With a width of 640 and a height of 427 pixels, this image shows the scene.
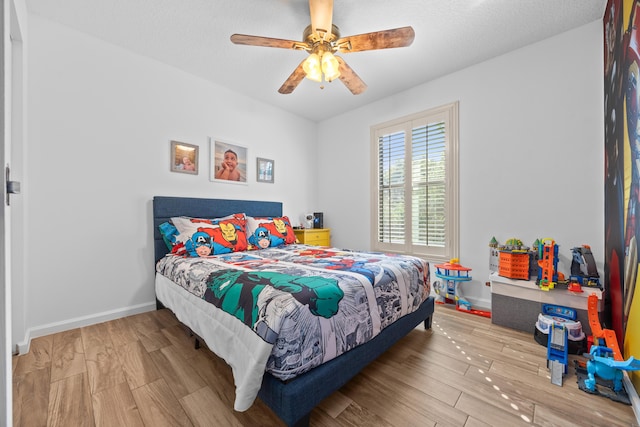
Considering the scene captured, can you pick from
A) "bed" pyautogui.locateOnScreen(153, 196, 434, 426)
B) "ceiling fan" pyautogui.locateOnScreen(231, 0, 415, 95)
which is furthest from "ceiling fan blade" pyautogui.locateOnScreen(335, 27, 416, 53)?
"bed" pyautogui.locateOnScreen(153, 196, 434, 426)

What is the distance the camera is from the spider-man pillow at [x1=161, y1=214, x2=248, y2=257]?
2.41 metres

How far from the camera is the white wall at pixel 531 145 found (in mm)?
2236

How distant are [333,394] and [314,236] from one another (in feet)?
8.55

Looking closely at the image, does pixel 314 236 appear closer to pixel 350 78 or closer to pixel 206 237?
pixel 206 237

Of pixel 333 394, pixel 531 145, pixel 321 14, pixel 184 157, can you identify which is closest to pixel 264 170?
pixel 184 157

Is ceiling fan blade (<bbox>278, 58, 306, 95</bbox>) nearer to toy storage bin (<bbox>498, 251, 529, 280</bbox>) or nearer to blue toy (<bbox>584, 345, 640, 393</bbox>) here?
toy storage bin (<bbox>498, 251, 529, 280</bbox>)

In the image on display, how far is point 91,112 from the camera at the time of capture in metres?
2.39

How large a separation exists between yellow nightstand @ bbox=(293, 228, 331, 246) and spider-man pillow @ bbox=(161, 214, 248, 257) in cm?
115

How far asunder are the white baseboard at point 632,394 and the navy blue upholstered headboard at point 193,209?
11.6 feet

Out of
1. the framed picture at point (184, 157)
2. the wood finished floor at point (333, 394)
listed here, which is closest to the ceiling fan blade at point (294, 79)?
the framed picture at point (184, 157)

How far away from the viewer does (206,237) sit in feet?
8.15

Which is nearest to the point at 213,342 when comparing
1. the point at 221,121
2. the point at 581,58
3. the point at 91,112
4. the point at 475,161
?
the point at 91,112

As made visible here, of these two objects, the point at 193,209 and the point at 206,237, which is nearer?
the point at 206,237

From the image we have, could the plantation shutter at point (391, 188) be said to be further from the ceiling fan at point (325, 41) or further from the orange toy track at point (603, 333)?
the orange toy track at point (603, 333)
